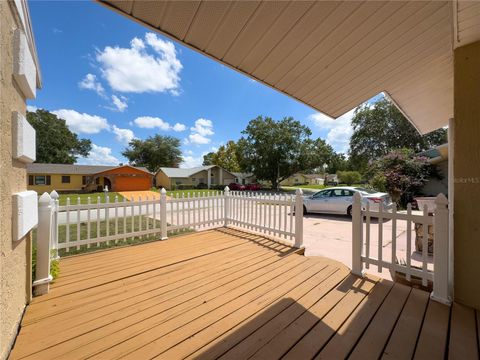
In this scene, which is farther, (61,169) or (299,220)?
(61,169)

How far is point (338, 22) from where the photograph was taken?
7.22ft

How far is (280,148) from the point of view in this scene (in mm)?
34781

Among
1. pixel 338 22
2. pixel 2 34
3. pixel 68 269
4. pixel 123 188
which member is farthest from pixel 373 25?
pixel 123 188

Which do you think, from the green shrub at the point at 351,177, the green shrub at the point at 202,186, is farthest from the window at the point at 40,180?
the green shrub at the point at 351,177

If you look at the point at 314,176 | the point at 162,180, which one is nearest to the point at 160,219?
the point at 162,180

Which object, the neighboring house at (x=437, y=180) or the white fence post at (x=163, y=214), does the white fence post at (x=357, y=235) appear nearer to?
the white fence post at (x=163, y=214)

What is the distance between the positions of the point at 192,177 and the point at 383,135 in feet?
97.8

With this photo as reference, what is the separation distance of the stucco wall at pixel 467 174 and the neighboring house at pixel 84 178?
30.8 metres

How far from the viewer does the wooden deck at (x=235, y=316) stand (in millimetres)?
1834

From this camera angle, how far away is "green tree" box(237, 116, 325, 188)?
34.7 meters

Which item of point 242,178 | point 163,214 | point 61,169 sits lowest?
point 163,214

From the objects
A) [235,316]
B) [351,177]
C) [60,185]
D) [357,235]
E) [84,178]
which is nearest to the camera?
[235,316]

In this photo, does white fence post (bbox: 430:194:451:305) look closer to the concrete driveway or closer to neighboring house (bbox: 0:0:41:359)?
the concrete driveway

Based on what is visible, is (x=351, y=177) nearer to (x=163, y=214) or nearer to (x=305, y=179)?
(x=305, y=179)
